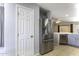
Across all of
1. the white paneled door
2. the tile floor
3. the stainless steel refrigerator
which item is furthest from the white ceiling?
the tile floor

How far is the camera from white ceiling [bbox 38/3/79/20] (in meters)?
1.65

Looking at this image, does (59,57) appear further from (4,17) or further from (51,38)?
(4,17)

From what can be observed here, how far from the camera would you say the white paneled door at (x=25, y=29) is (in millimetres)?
1665

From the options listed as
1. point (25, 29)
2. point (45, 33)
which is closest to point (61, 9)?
point (45, 33)

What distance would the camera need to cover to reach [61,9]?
172cm

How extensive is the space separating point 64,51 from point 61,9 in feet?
1.92

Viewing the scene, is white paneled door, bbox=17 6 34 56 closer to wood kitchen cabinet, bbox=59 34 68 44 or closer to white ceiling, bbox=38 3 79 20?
white ceiling, bbox=38 3 79 20

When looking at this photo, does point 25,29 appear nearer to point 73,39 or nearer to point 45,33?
point 45,33

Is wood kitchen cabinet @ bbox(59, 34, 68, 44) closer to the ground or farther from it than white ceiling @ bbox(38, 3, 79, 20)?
closer to the ground

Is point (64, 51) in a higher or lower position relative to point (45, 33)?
lower

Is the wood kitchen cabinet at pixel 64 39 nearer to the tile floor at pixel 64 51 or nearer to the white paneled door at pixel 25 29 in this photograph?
the tile floor at pixel 64 51

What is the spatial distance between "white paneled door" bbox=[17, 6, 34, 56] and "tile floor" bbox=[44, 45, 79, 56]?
29 cm

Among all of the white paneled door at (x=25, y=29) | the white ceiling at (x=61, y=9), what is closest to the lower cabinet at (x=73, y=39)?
the white ceiling at (x=61, y=9)

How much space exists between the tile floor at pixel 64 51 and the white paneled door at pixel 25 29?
293 millimetres
